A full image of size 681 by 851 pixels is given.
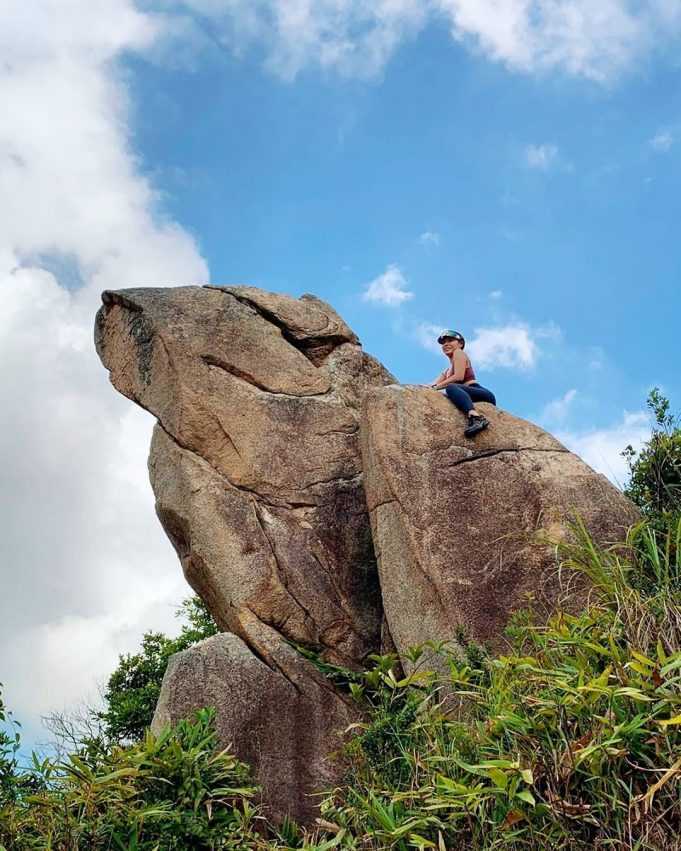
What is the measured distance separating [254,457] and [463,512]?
2.77m

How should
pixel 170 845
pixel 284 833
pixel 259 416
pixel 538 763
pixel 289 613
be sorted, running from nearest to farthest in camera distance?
pixel 538 763, pixel 170 845, pixel 284 833, pixel 289 613, pixel 259 416

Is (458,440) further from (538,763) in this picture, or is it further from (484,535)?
(538,763)

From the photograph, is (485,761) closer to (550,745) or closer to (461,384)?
(550,745)

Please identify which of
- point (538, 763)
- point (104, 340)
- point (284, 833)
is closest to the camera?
point (538, 763)

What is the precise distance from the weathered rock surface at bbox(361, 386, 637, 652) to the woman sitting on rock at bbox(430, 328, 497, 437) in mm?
144

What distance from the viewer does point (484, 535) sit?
10219 mm

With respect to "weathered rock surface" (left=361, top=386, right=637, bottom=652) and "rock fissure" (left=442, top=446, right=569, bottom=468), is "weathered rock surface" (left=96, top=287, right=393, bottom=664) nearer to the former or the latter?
"weathered rock surface" (left=361, top=386, right=637, bottom=652)

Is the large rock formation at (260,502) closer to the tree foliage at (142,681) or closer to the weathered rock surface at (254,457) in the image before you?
the weathered rock surface at (254,457)

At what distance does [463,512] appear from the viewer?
33.9ft

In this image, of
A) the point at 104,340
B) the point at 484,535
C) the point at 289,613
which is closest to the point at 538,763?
the point at 484,535

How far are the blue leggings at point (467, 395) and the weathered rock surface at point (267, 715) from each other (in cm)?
362

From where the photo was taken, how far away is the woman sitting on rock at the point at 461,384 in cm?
1095

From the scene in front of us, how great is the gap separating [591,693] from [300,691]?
4091mm

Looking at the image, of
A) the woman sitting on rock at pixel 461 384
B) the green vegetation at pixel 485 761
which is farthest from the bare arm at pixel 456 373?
the green vegetation at pixel 485 761
